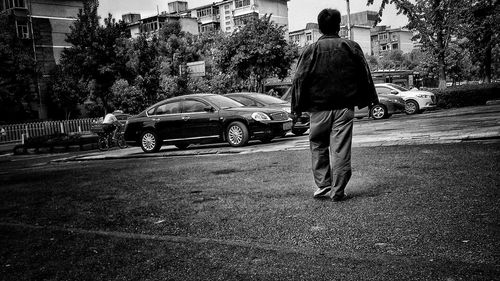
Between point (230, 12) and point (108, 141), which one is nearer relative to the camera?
point (108, 141)

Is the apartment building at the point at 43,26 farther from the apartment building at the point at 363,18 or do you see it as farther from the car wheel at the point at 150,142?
the apartment building at the point at 363,18

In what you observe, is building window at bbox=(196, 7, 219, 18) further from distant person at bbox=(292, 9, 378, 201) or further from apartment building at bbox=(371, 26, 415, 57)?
distant person at bbox=(292, 9, 378, 201)

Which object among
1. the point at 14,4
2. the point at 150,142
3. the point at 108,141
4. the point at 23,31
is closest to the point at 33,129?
the point at 23,31

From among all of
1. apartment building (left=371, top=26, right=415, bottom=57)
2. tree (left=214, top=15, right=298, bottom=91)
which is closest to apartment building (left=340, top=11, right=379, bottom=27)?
apartment building (left=371, top=26, right=415, bottom=57)

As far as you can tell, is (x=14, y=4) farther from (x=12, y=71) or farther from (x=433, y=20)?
(x=433, y=20)

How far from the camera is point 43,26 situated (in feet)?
150

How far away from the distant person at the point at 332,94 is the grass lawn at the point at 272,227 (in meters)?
0.37

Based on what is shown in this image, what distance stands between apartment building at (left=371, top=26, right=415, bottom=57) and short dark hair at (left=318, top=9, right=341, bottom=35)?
103 metres

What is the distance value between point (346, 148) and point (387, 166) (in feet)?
6.54

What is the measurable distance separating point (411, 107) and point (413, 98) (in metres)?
0.45

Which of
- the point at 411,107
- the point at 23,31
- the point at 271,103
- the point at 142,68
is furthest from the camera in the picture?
the point at 23,31

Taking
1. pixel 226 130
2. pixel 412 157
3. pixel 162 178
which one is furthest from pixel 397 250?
pixel 226 130

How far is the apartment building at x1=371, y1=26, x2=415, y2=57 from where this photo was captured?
104 meters

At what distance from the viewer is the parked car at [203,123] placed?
41.0ft
